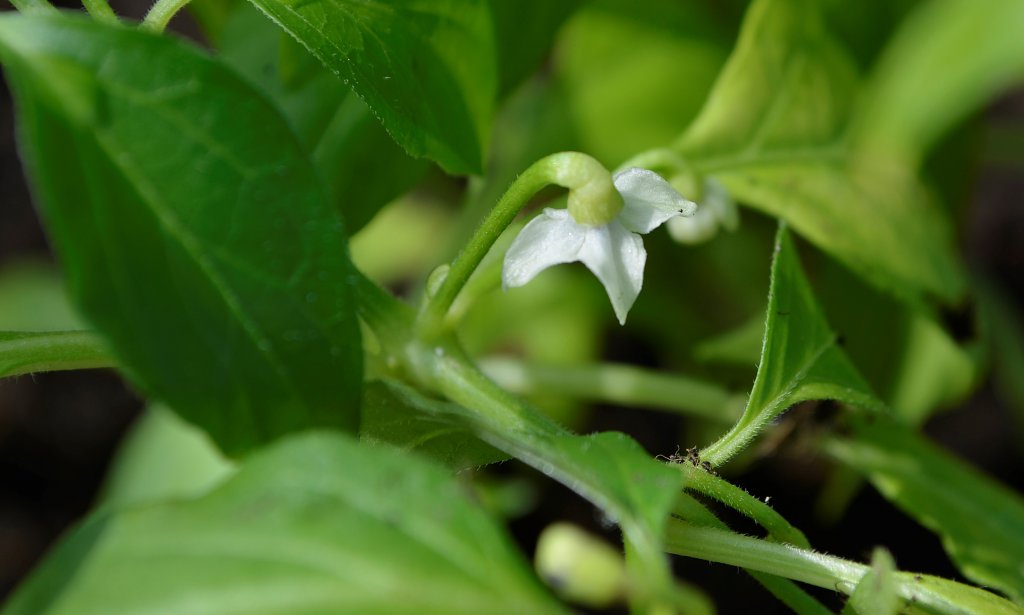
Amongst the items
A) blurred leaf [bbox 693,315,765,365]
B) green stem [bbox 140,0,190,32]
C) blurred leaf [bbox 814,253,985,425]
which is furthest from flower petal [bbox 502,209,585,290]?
blurred leaf [bbox 814,253,985,425]

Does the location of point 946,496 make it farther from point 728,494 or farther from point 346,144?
point 346,144

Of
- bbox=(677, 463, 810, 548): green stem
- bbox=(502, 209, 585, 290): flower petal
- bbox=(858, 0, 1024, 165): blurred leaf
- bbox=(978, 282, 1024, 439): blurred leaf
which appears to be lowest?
bbox=(978, 282, 1024, 439): blurred leaf

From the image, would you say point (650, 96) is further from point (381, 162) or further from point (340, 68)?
point (340, 68)

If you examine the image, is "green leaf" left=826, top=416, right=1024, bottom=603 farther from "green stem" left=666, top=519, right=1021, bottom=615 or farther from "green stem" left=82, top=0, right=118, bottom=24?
"green stem" left=82, top=0, right=118, bottom=24

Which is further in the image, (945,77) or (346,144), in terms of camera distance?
(945,77)

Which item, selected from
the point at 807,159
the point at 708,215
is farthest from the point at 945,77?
the point at 708,215

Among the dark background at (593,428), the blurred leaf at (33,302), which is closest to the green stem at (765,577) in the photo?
the dark background at (593,428)

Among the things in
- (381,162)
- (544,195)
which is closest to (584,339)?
(544,195)
